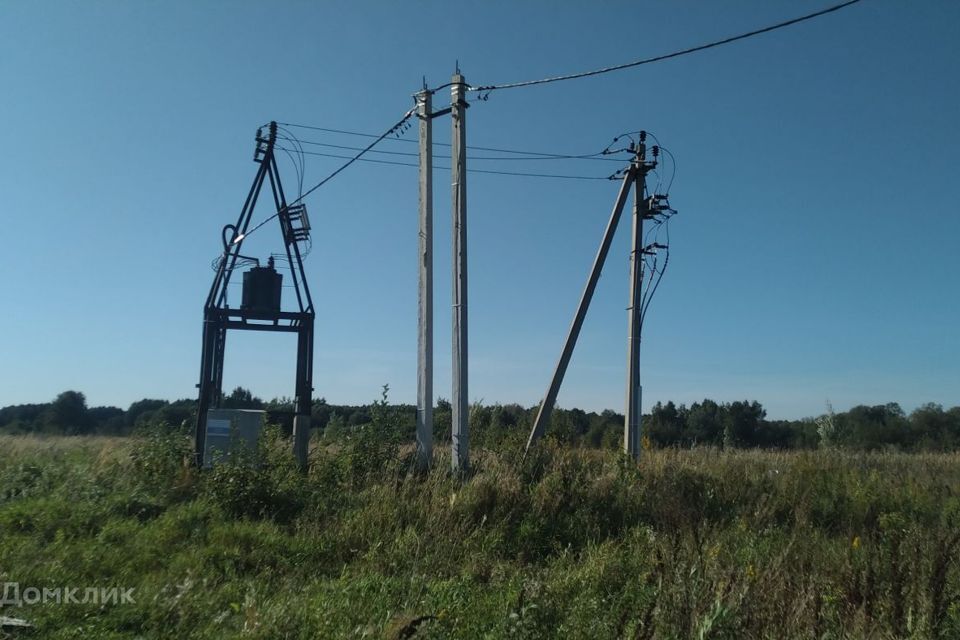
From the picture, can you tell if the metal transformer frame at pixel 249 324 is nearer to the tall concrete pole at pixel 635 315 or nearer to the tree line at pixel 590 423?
the tree line at pixel 590 423

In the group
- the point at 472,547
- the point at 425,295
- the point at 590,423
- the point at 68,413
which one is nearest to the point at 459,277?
the point at 425,295

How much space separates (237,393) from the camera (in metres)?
17.2

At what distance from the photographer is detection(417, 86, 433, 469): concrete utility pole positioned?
33.4 feet

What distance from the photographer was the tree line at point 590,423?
468 inches

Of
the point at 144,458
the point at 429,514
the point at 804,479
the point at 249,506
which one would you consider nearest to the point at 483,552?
the point at 429,514

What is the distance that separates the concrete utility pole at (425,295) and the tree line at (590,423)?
39 centimetres

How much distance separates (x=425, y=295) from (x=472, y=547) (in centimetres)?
404

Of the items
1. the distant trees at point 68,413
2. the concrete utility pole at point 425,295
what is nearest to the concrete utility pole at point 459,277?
the concrete utility pole at point 425,295

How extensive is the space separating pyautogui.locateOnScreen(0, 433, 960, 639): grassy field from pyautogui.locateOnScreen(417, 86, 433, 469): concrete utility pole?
44cm

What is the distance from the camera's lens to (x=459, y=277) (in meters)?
10.4

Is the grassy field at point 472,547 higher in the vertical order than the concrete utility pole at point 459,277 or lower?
lower

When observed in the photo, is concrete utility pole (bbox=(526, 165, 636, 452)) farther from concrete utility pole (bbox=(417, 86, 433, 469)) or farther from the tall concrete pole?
concrete utility pole (bbox=(417, 86, 433, 469))

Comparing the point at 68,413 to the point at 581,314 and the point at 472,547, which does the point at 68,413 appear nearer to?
the point at 581,314

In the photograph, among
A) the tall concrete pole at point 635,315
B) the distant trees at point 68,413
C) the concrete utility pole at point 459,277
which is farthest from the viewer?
the distant trees at point 68,413
